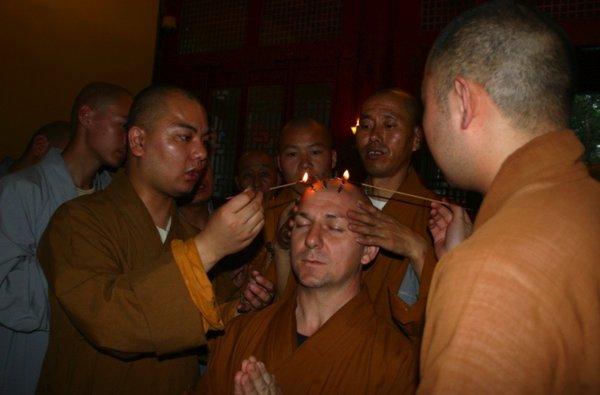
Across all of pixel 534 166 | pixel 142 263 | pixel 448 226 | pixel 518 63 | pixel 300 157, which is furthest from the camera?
pixel 300 157

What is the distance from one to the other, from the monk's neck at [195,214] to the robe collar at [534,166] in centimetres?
316

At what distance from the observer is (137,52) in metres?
6.20

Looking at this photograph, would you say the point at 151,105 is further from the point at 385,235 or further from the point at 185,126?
the point at 385,235

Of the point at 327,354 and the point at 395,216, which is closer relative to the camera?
the point at 327,354

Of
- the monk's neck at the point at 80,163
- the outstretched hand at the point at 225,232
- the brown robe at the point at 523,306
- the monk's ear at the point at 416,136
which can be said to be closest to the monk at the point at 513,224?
the brown robe at the point at 523,306

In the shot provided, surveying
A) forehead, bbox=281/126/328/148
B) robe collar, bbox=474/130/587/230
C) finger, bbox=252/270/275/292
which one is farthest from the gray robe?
robe collar, bbox=474/130/587/230

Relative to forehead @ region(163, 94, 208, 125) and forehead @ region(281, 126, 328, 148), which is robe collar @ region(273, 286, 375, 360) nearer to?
forehead @ region(163, 94, 208, 125)

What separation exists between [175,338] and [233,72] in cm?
436

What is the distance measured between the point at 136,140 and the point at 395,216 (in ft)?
5.32

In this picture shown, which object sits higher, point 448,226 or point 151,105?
point 151,105

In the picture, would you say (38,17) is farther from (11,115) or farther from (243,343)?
(243,343)

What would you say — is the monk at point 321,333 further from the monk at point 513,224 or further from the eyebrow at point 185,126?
the monk at point 513,224

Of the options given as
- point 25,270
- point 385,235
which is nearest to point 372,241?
point 385,235

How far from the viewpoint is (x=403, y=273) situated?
2828mm
